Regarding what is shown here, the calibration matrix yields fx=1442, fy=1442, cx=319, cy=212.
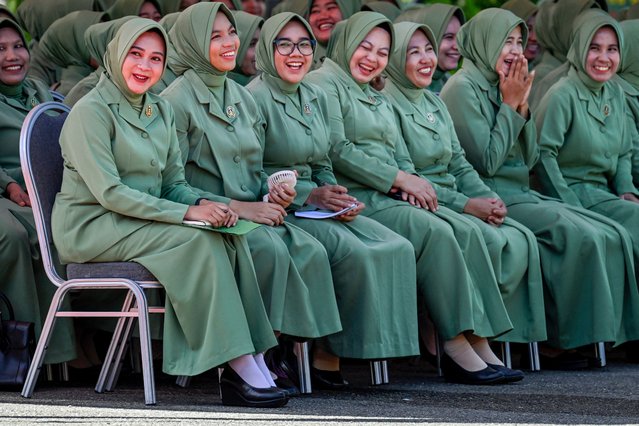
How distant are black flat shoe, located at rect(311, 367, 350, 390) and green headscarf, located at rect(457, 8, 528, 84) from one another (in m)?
2.22

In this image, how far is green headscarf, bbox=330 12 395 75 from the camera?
740cm

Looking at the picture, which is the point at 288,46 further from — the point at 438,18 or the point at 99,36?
the point at 438,18

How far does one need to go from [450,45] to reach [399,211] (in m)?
2.05

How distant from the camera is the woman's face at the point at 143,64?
6.01m

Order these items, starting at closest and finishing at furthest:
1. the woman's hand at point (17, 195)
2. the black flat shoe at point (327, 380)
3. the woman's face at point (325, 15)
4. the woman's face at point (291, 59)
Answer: the woman's hand at point (17, 195) < the black flat shoe at point (327, 380) < the woman's face at point (291, 59) < the woman's face at point (325, 15)

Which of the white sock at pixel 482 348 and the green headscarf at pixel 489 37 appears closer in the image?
the white sock at pixel 482 348

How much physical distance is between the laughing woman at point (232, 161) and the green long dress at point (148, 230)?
356 mm

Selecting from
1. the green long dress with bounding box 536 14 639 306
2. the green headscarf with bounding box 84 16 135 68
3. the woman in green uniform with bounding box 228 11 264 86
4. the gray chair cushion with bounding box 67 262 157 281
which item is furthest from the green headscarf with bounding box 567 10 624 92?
the gray chair cushion with bounding box 67 262 157 281

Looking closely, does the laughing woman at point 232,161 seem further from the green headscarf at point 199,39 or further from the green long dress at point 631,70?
the green long dress at point 631,70

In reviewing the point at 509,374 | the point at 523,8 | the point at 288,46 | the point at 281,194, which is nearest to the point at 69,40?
the point at 288,46

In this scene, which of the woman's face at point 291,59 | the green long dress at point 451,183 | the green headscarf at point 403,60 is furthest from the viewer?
the green headscarf at point 403,60

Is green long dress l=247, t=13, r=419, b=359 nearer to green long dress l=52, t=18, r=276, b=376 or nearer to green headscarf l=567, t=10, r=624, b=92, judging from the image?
green long dress l=52, t=18, r=276, b=376

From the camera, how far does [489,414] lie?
229 inches

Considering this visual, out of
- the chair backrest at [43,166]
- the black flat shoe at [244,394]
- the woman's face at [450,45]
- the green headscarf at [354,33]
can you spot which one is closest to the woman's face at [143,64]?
the chair backrest at [43,166]
